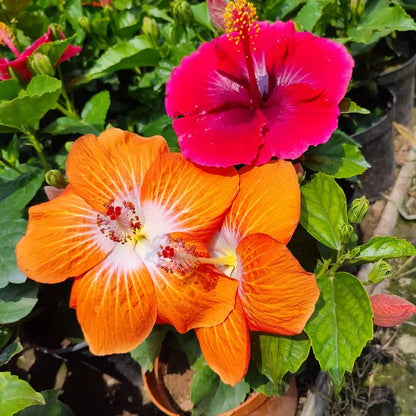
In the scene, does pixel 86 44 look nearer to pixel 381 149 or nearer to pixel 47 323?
pixel 47 323

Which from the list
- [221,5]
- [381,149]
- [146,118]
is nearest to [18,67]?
[146,118]

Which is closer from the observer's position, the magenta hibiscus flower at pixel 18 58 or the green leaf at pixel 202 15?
the magenta hibiscus flower at pixel 18 58

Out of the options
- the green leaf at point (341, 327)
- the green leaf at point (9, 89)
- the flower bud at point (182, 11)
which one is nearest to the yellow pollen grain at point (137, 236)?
the green leaf at point (341, 327)

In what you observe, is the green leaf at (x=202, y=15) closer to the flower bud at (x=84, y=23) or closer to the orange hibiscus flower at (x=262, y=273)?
the flower bud at (x=84, y=23)

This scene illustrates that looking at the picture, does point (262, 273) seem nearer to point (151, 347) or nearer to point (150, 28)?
point (151, 347)

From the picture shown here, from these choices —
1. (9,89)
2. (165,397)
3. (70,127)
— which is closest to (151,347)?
(165,397)

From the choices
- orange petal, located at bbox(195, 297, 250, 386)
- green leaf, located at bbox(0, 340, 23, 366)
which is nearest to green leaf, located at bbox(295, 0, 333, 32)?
orange petal, located at bbox(195, 297, 250, 386)
